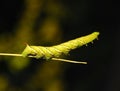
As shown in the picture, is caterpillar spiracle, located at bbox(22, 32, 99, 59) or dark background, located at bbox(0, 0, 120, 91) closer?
caterpillar spiracle, located at bbox(22, 32, 99, 59)

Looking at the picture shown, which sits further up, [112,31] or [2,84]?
[112,31]

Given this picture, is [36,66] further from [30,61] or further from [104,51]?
[104,51]

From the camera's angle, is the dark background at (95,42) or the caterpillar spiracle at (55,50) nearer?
the caterpillar spiracle at (55,50)

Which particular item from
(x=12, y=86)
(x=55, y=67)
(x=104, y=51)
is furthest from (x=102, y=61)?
(x=12, y=86)

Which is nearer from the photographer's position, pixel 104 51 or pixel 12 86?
pixel 12 86

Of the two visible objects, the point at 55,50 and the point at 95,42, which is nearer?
the point at 55,50

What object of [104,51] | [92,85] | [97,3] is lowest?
[92,85]

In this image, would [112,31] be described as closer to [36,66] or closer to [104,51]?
[104,51]
